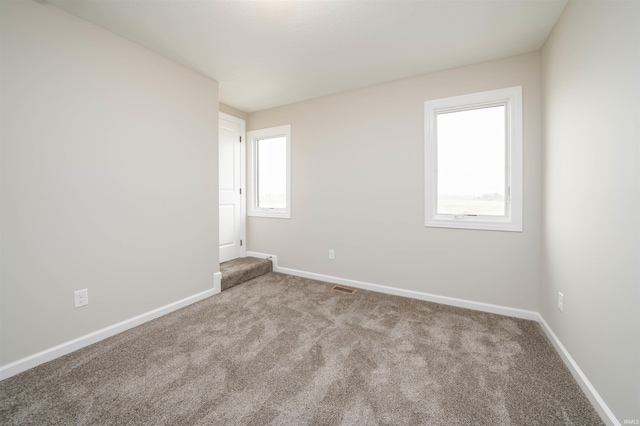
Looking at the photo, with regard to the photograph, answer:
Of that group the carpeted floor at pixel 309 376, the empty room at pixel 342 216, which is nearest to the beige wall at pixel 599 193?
the empty room at pixel 342 216

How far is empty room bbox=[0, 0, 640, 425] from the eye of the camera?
141 centimetres

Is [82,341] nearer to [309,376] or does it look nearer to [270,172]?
[309,376]

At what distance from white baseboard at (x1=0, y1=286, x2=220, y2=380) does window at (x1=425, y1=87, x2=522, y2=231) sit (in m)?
2.90

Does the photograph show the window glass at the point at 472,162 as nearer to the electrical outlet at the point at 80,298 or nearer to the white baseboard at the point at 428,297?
the white baseboard at the point at 428,297

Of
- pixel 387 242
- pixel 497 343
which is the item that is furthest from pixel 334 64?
pixel 497 343

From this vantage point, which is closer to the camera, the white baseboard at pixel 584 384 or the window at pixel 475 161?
the white baseboard at pixel 584 384

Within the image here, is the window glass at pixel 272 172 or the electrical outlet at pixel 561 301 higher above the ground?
the window glass at pixel 272 172

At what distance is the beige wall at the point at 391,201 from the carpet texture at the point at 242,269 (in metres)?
0.26

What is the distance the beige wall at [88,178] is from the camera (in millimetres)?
1708

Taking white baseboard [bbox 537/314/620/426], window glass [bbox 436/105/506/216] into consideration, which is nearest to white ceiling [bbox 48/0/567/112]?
window glass [bbox 436/105/506/216]

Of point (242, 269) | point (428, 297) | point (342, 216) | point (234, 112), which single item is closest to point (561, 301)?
point (428, 297)

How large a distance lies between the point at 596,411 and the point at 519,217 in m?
1.56

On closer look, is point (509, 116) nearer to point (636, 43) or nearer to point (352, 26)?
point (636, 43)

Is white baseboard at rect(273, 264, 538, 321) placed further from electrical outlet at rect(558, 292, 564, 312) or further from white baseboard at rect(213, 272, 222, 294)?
white baseboard at rect(213, 272, 222, 294)
